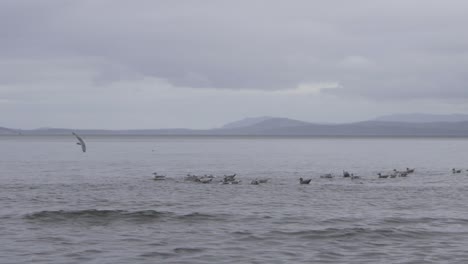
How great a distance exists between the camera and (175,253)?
946 inches

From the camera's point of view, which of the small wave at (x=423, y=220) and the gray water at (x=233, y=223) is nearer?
the gray water at (x=233, y=223)

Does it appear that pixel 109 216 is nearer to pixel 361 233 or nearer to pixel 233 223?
pixel 233 223

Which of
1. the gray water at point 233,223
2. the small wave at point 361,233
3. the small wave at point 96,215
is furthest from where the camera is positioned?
the small wave at point 96,215

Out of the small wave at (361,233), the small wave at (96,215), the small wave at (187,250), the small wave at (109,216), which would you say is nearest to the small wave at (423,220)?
the small wave at (361,233)

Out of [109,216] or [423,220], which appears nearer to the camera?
[423,220]

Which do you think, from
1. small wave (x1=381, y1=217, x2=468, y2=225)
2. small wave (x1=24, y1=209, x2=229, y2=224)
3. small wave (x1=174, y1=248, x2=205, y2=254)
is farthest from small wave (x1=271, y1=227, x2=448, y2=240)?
small wave (x1=24, y1=209, x2=229, y2=224)

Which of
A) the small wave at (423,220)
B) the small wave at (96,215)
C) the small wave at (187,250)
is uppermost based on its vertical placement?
the small wave at (423,220)

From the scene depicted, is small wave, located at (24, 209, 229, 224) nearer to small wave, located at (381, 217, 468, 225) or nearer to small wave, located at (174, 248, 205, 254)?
small wave, located at (174, 248, 205, 254)

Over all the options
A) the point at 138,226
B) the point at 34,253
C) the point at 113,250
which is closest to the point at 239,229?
the point at 138,226

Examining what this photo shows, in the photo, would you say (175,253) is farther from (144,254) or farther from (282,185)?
(282,185)

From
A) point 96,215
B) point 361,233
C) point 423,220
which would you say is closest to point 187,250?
point 361,233

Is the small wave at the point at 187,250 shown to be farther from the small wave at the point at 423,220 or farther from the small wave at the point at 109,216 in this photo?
the small wave at the point at 423,220

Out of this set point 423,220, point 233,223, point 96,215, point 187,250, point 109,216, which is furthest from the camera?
point 96,215

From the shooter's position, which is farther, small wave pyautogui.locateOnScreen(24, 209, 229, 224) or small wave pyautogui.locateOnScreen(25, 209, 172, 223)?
small wave pyautogui.locateOnScreen(25, 209, 172, 223)
